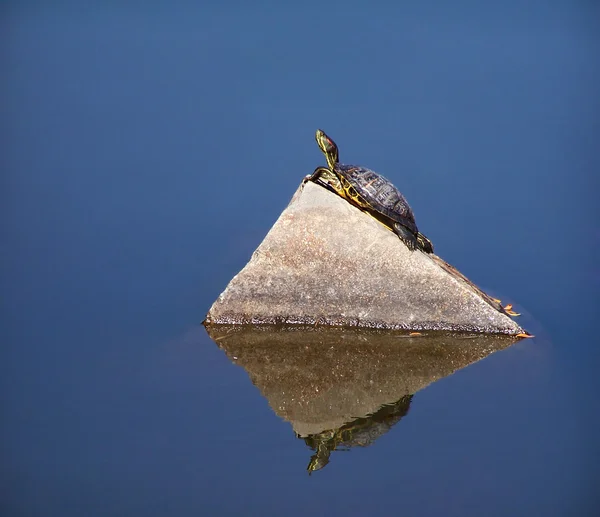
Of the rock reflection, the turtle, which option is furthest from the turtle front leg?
the rock reflection

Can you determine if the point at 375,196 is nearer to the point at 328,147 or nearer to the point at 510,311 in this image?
the point at 328,147

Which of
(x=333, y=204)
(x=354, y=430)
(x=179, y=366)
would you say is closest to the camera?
(x=354, y=430)

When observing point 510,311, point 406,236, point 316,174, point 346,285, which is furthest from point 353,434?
point 316,174

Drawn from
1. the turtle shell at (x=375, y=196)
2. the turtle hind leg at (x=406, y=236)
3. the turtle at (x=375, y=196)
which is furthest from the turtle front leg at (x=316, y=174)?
the turtle hind leg at (x=406, y=236)

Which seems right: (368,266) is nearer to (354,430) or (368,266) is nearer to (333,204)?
(333,204)

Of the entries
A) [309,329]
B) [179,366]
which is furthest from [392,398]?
[179,366]

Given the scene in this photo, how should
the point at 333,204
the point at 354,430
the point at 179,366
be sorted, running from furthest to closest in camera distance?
the point at 333,204, the point at 179,366, the point at 354,430

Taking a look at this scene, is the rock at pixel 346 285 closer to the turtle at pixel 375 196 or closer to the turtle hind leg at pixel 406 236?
the turtle hind leg at pixel 406 236
